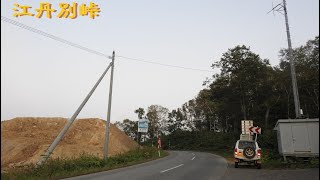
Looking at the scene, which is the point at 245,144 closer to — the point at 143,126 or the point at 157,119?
the point at 143,126

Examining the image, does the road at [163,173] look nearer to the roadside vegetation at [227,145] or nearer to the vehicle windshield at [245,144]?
the vehicle windshield at [245,144]

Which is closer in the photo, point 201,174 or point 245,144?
point 201,174

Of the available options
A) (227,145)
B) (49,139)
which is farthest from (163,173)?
(227,145)

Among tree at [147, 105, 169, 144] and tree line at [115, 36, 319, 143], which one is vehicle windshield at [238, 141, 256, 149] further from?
tree at [147, 105, 169, 144]

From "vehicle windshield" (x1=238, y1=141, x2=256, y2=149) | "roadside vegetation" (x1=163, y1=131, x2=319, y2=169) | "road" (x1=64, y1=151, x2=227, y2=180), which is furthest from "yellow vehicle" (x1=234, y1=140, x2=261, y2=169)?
"road" (x1=64, y1=151, x2=227, y2=180)

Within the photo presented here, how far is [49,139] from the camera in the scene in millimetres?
38781

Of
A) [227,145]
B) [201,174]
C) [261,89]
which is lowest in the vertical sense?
[201,174]

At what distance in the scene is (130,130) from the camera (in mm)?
116125

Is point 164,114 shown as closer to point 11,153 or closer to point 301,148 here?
point 11,153

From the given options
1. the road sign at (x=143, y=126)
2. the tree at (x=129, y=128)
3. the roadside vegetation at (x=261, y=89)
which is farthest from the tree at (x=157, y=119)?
the road sign at (x=143, y=126)

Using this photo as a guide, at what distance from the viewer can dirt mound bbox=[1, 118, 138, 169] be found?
32.4 metres

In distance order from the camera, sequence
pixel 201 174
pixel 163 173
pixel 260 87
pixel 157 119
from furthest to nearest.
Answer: pixel 157 119 → pixel 260 87 → pixel 163 173 → pixel 201 174

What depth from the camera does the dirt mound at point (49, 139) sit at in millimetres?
32375

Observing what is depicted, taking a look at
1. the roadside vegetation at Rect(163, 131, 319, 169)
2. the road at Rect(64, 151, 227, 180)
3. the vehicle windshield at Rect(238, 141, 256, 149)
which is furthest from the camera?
the vehicle windshield at Rect(238, 141, 256, 149)
